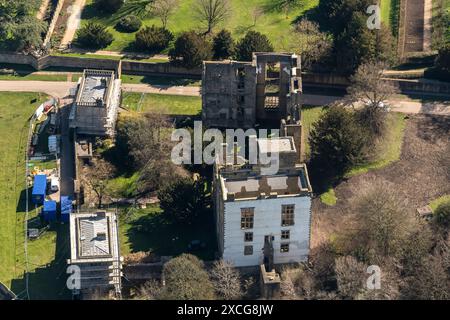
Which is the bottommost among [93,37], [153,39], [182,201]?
[182,201]

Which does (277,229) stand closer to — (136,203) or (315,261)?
(315,261)

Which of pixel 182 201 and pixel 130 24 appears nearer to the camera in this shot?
pixel 182 201

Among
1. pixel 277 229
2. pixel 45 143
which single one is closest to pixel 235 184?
pixel 277 229

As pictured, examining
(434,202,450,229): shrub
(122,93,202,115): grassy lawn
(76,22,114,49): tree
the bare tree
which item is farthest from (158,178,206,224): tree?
the bare tree

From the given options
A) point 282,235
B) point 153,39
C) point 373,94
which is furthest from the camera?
point 153,39

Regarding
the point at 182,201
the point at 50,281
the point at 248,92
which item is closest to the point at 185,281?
the point at 182,201

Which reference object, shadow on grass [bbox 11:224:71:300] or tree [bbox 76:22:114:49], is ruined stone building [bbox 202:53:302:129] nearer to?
tree [bbox 76:22:114:49]

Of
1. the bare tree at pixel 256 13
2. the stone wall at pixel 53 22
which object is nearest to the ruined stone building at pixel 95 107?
the stone wall at pixel 53 22

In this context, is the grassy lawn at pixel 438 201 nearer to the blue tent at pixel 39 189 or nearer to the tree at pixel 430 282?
the tree at pixel 430 282

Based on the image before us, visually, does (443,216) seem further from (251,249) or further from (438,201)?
(251,249)
